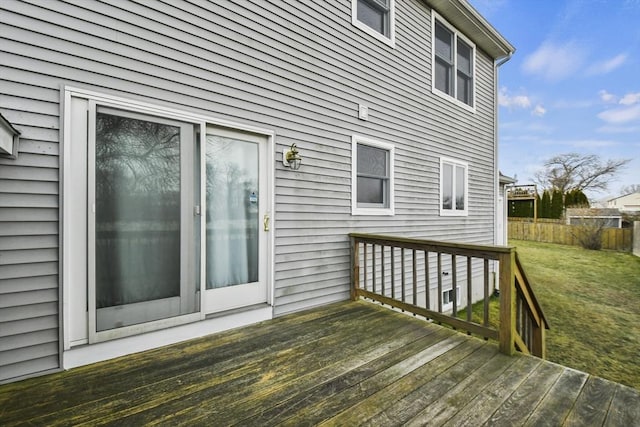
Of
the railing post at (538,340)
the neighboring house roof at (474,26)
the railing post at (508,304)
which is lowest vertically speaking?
the railing post at (538,340)

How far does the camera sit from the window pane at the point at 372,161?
4.20 m

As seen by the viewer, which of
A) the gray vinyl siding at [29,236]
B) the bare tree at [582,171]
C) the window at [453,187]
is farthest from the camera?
the bare tree at [582,171]

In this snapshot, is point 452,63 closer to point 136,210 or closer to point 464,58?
point 464,58

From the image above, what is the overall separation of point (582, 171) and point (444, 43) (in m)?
27.2

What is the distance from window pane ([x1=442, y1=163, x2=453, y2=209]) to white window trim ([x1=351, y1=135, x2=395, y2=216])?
174 cm

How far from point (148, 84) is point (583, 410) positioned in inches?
150

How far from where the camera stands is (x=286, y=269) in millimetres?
3295

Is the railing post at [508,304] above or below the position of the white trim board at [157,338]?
above

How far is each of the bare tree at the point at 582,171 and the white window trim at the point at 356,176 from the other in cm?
2679

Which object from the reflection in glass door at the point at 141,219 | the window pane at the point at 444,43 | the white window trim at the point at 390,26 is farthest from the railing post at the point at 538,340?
the window pane at the point at 444,43

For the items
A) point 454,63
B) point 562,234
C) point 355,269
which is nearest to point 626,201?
point 562,234

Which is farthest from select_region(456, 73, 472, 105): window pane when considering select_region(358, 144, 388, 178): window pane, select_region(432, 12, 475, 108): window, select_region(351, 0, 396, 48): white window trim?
select_region(358, 144, 388, 178): window pane

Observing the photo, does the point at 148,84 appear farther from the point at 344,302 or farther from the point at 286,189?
the point at 344,302

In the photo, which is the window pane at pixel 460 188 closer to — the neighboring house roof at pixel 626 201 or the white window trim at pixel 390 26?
the white window trim at pixel 390 26
